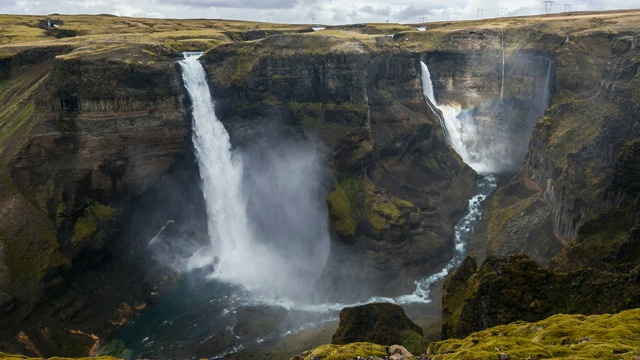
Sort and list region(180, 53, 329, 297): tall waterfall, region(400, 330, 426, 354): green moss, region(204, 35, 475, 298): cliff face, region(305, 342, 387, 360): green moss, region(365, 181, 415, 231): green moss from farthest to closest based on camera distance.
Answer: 1. region(180, 53, 329, 297): tall waterfall
2. region(365, 181, 415, 231): green moss
3. region(204, 35, 475, 298): cliff face
4. region(400, 330, 426, 354): green moss
5. region(305, 342, 387, 360): green moss

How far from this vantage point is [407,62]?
10200 centimetres

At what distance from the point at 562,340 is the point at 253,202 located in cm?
6107

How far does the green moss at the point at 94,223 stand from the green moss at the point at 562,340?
166 ft

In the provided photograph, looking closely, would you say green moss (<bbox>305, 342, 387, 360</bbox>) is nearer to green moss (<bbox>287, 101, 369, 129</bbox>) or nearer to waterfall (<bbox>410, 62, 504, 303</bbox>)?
green moss (<bbox>287, 101, 369, 129</bbox>)

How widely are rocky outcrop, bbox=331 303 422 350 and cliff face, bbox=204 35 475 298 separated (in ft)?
61.7

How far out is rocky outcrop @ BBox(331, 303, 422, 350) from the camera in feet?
151

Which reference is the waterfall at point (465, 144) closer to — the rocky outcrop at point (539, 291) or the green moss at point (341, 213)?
the green moss at point (341, 213)

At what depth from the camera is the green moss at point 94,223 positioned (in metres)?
64.4

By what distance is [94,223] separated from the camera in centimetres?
6625


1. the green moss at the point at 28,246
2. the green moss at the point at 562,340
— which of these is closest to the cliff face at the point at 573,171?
the green moss at the point at 562,340

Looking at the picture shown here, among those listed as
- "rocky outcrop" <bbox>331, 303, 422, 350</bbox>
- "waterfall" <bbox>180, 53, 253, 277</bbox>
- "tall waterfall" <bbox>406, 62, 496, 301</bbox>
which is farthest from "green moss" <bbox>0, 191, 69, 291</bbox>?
"tall waterfall" <bbox>406, 62, 496, 301</bbox>

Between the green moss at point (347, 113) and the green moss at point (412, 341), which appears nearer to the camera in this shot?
the green moss at point (412, 341)

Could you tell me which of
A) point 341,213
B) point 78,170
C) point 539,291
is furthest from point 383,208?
point 78,170

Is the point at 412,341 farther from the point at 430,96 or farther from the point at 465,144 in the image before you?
the point at 430,96
